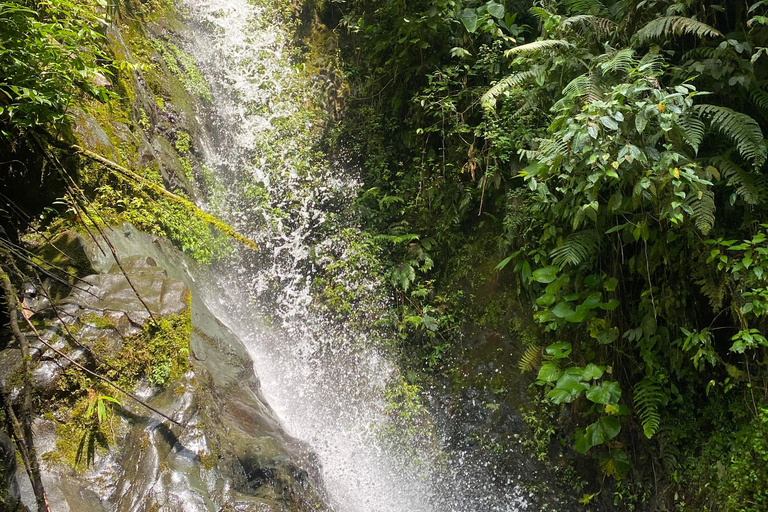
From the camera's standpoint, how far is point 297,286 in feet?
21.8

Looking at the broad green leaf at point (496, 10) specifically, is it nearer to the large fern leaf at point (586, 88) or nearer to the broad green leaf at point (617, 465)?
the large fern leaf at point (586, 88)

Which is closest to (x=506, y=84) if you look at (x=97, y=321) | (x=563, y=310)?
(x=563, y=310)

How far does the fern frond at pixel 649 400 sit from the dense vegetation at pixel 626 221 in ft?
0.05

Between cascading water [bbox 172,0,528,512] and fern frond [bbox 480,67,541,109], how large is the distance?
9.23 ft

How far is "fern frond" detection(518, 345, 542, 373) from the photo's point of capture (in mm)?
4836

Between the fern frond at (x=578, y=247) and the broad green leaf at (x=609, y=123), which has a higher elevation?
the broad green leaf at (x=609, y=123)

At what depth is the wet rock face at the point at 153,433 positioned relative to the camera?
3000mm

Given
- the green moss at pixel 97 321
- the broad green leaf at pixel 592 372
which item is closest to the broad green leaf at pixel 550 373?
the broad green leaf at pixel 592 372

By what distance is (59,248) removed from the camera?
3855 mm

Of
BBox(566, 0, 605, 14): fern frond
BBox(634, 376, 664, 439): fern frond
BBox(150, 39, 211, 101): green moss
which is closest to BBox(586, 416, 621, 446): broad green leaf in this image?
BBox(634, 376, 664, 439): fern frond

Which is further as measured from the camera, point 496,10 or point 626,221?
point 496,10

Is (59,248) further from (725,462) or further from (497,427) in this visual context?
(725,462)

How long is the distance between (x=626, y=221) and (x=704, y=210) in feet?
2.34

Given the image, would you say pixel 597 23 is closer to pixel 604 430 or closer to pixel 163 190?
pixel 604 430
